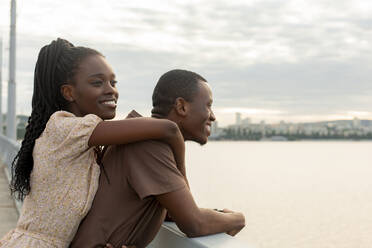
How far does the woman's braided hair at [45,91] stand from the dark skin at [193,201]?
21.8 inches

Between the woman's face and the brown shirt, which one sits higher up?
the woman's face

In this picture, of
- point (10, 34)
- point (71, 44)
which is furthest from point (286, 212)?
point (71, 44)

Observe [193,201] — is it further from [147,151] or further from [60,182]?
[60,182]

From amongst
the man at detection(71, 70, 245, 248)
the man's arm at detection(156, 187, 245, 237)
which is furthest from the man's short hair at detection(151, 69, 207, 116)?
the man's arm at detection(156, 187, 245, 237)

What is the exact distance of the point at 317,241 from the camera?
33.0 metres

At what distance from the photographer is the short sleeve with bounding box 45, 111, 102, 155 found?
98.3 inches

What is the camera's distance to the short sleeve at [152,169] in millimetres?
2383

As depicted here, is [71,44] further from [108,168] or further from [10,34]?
[10,34]

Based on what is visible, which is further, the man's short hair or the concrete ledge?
the man's short hair

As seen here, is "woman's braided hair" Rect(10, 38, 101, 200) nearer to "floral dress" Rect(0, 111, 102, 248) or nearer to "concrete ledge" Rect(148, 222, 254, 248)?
"floral dress" Rect(0, 111, 102, 248)

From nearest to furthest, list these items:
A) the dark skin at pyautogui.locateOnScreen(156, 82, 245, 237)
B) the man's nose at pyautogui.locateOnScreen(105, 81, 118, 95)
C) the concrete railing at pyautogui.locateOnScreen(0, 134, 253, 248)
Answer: the concrete railing at pyautogui.locateOnScreen(0, 134, 253, 248) → the dark skin at pyautogui.locateOnScreen(156, 82, 245, 237) → the man's nose at pyautogui.locateOnScreen(105, 81, 118, 95)

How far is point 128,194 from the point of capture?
251cm

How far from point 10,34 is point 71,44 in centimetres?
1642

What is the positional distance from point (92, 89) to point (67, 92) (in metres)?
0.14
